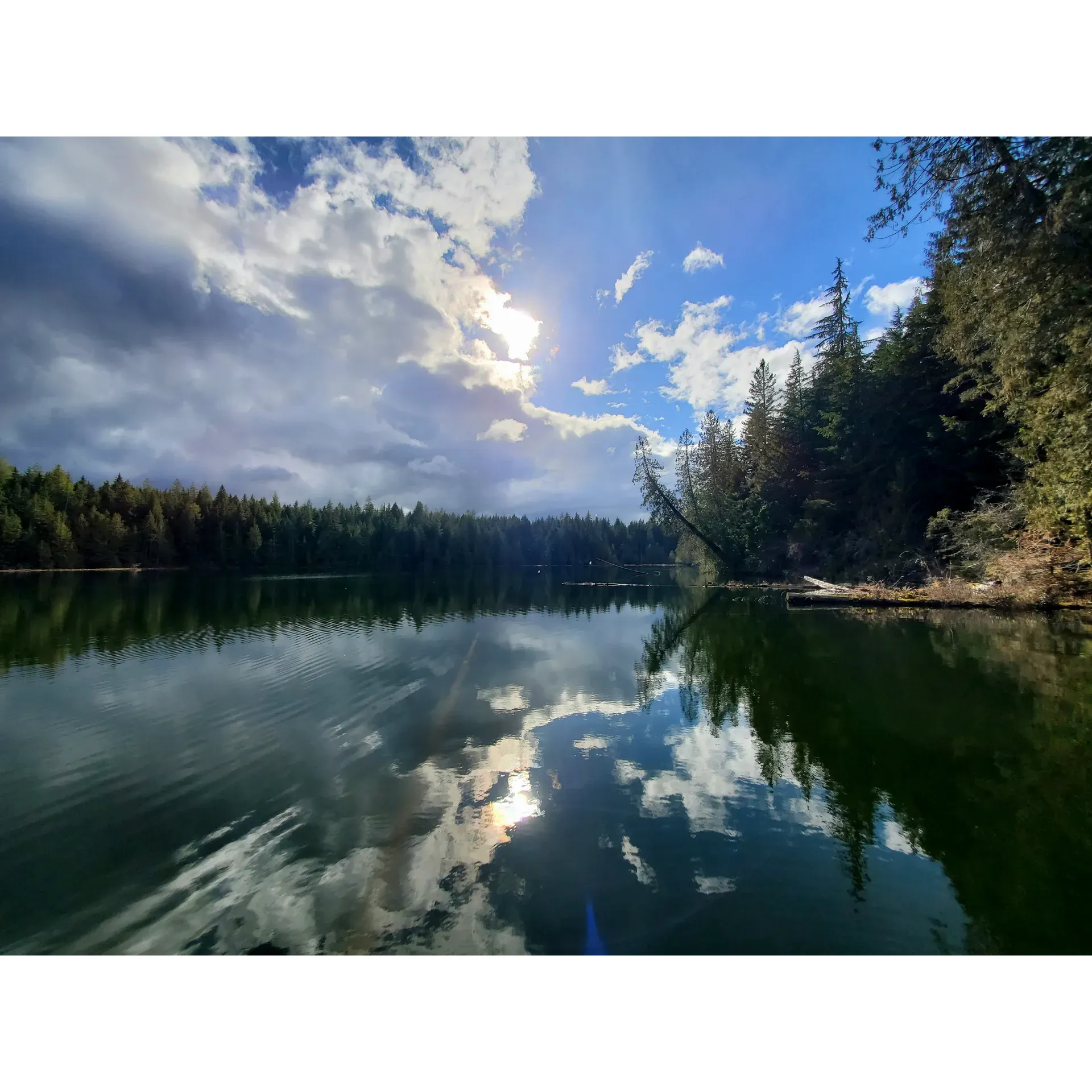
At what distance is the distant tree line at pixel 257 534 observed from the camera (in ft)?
242

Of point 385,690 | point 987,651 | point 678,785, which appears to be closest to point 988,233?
point 987,651

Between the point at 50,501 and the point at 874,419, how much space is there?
369 ft

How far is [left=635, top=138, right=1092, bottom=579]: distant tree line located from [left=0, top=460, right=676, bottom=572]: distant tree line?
1129 centimetres

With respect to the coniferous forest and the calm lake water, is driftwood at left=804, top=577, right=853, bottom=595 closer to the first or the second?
the coniferous forest

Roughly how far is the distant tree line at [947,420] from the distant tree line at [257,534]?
11290mm

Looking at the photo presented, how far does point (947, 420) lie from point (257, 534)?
103 meters

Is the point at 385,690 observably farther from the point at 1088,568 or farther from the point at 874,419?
the point at 874,419

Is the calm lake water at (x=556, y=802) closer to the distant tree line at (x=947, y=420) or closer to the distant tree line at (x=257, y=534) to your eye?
the distant tree line at (x=947, y=420)

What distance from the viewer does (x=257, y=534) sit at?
91750 mm

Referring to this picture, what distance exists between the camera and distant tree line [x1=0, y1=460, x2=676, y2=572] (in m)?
73.8

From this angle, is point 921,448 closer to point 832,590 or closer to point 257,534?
point 832,590

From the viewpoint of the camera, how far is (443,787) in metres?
7.06

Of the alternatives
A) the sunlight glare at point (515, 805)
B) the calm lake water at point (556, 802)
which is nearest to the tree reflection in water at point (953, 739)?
the calm lake water at point (556, 802)

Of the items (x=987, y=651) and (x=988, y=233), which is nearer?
(x=988, y=233)
